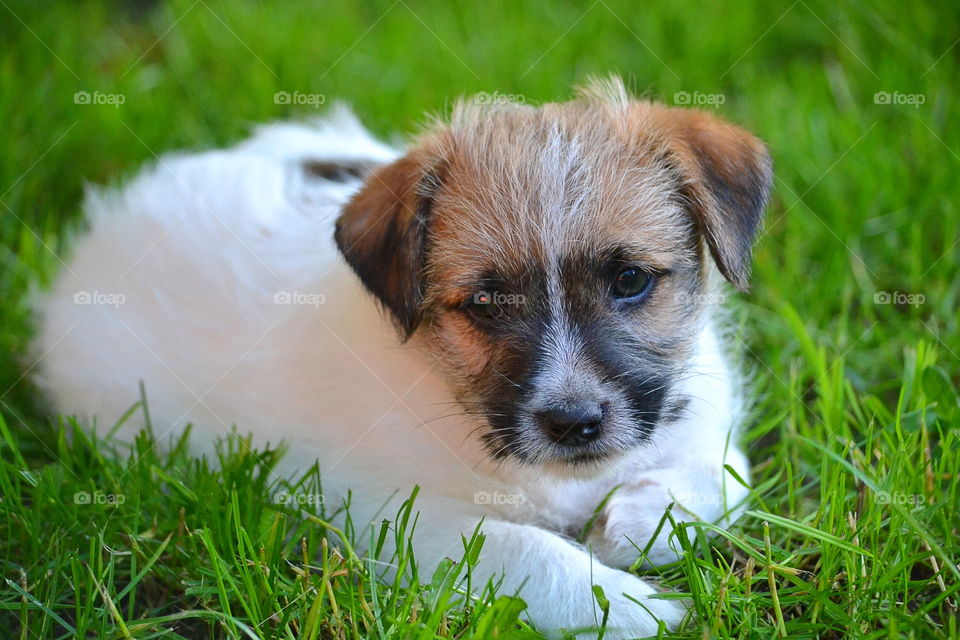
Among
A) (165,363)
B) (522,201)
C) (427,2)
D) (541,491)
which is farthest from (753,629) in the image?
(427,2)

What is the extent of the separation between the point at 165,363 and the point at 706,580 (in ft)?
7.72

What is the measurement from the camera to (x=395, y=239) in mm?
3291

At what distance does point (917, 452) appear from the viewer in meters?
3.51
